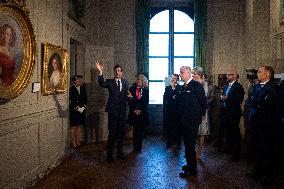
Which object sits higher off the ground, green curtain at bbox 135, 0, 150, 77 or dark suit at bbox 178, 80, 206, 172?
green curtain at bbox 135, 0, 150, 77

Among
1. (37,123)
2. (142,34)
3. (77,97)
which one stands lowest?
(37,123)

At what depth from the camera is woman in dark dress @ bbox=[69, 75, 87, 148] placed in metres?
6.95

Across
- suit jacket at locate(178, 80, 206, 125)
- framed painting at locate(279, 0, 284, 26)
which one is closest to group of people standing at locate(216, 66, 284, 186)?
suit jacket at locate(178, 80, 206, 125)

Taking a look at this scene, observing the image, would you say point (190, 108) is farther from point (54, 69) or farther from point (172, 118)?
point (172, 118)

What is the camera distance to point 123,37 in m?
9.26

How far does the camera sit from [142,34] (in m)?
9.16

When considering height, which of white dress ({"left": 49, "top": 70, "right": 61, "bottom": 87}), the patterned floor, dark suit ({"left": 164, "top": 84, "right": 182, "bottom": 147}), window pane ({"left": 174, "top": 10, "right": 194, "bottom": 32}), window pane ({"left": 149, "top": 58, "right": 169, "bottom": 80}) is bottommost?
the patterned floor

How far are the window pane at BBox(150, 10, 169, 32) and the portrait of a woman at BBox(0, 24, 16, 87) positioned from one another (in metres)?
6.15

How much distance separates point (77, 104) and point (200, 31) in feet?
14.2

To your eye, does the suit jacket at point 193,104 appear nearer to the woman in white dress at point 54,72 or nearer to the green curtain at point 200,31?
the woman in white dress at point 54,72

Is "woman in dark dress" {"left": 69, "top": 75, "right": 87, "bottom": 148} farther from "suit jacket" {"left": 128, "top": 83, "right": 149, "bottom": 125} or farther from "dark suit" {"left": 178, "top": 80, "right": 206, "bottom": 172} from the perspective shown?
"dark suit" {"left": 178, "top": 80, "right": 206, "bottom": 172}

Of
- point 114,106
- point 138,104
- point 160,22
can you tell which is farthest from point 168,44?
point 114,106

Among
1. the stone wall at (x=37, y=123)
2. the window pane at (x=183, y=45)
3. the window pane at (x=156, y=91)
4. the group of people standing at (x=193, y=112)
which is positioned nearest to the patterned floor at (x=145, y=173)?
the group of people standing at (x=193, y=112)

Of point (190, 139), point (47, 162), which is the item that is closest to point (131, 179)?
point (190, 139)
